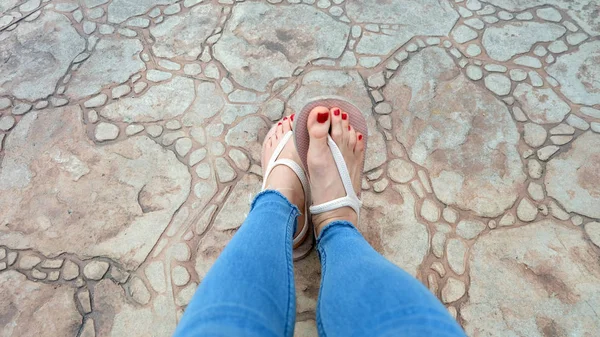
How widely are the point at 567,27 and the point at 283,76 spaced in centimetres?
133

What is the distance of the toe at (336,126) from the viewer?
1.34 meters

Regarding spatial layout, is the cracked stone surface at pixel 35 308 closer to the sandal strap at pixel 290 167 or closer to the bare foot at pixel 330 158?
the sandal strap at pixel 290 167

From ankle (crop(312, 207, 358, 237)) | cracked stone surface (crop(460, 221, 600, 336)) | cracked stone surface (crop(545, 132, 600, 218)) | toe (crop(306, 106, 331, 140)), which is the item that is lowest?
cracked stone surface (crop(460, 221, 600, 336))

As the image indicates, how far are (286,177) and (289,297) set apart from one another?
0.50m

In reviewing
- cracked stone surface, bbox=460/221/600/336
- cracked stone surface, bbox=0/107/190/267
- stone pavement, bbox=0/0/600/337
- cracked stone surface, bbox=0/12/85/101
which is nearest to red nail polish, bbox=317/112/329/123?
stone pavement, bbox=0/0/600/337

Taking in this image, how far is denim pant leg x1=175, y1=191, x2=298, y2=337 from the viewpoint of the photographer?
2.51 feet

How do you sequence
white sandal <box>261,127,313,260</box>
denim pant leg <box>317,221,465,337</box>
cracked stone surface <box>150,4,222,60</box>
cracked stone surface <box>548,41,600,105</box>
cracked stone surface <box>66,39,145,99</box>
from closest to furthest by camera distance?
1. denim pant leg <box>317,221,465,337</box>
2. white sandal <box>261,127,313,260</box>
3. cracked stone surface <box>548,41,600,105</box>
4. cracked stone surface <box>66,39,145,99</box>
5. cracked stone surface <box>150,4,222,60</box>

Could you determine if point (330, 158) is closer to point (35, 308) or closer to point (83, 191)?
point (83, 191)

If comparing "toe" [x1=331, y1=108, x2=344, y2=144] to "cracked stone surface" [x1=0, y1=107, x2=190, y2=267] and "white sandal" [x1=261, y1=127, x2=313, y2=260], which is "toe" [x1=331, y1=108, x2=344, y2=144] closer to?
"white sandal" [x1=261, y1=127, x2=313, y2=260]

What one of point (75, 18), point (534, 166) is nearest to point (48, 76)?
point (75, 18)

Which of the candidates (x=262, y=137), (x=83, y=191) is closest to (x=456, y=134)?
(x=262, y=137)

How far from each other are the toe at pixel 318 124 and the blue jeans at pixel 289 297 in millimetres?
370

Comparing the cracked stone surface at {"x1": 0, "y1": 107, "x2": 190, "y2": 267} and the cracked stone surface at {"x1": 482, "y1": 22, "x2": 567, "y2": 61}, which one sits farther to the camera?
the cracked stone surface at {"x1": 482, "y1": 22, "x2": 567, "y2": 61}

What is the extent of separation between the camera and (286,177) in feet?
4.36
